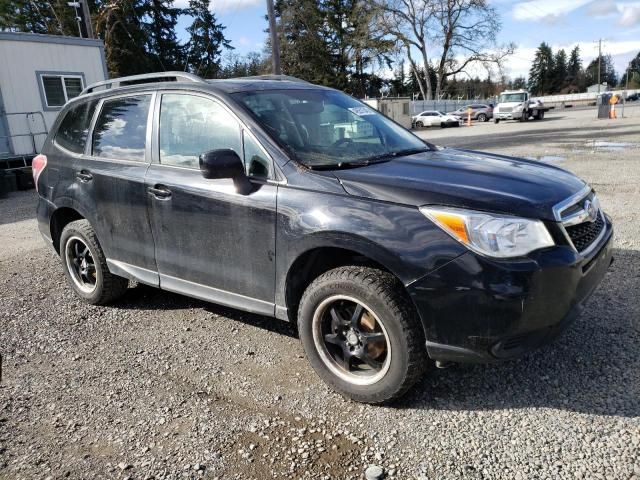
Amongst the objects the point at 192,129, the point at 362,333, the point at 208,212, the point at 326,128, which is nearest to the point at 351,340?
the point at 362,333

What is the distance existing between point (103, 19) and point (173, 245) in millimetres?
37479

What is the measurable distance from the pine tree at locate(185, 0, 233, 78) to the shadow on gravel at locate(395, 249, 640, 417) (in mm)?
48068

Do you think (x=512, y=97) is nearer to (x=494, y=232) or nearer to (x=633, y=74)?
(x=494, y=232)

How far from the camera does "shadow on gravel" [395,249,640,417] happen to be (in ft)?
9.36

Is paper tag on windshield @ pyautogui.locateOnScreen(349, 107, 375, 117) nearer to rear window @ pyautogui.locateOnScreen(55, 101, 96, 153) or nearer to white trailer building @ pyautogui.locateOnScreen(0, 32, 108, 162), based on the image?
rear window @ pyautogui.locateOnScreen(55, 101, 96, 153)

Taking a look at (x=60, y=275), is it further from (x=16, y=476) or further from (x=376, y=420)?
(x=376, y=420)

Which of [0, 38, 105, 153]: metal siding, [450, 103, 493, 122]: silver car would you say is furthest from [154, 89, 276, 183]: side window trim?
[450, 103, 493, 122]: silver car

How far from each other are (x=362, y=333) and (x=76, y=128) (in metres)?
3.40

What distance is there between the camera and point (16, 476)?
2.50 metres

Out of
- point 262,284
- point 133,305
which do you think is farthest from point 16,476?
point 133,305

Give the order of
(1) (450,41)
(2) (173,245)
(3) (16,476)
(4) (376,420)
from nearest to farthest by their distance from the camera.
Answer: (3) (16,476) → (4) (376,420) → (2) (173,245) → (1) (450,41)

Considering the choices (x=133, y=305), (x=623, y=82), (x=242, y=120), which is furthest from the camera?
(x=623, y=82)

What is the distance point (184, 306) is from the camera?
15.0 feet

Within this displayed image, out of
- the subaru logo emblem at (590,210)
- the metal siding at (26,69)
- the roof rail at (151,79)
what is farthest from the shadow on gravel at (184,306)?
the metal siding at (26,69)
